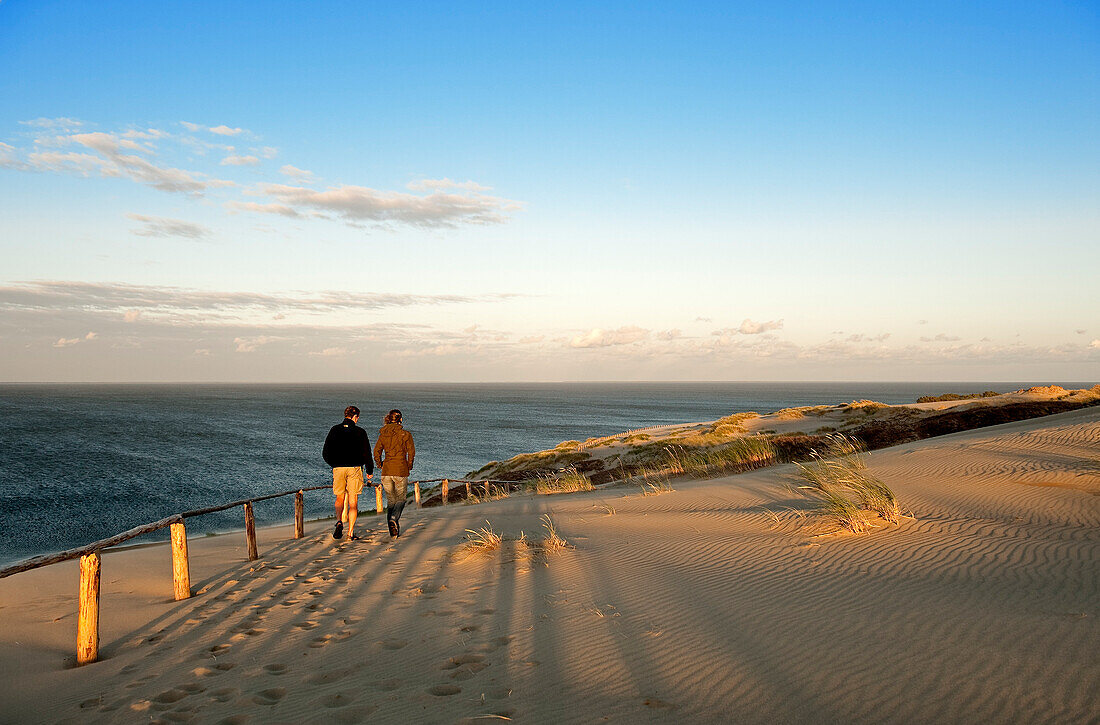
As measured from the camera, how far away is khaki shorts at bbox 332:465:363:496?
10.1m

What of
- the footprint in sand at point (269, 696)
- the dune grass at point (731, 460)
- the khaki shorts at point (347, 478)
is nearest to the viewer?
the footprint in sand at point (269, 696)

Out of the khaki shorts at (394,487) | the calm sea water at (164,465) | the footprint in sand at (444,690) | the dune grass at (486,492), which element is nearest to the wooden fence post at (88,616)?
the footprint in sand at (444,690)

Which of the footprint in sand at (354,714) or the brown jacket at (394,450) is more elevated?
the brown jacket at (394,450)

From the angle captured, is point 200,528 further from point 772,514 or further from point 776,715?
point 776,715

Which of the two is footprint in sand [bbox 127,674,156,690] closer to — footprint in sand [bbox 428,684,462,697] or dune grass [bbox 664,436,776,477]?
footprint in sand [bbox 428,684,462,697]

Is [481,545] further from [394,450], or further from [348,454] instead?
[348,454]

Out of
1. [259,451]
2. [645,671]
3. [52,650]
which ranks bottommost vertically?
[259,451]

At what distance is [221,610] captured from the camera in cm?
673

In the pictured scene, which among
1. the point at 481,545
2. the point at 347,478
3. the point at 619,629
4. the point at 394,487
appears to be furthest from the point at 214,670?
the point at 394,487

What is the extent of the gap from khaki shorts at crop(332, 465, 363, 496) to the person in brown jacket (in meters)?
0.38

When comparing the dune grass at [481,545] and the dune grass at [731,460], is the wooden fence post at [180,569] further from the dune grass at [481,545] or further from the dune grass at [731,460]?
the dune grass at [731,460]

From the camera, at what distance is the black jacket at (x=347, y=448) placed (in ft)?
32.5

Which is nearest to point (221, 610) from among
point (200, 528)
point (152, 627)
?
point (152, 627)

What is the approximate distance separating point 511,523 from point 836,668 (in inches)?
323
